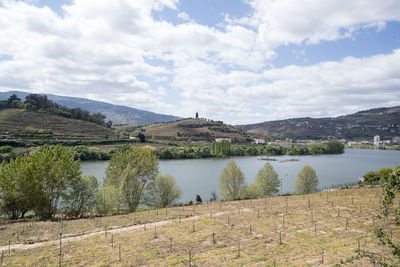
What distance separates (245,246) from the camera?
16.1 meters

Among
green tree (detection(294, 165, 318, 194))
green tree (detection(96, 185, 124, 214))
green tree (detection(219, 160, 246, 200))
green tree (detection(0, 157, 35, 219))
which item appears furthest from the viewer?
green tree (detection(294, 165, 318, 194))

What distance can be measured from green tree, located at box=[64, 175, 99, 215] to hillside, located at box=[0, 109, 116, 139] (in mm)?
91327

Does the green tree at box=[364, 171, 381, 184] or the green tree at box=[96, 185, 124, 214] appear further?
the green tree at box=[364, 171, 381, 184]

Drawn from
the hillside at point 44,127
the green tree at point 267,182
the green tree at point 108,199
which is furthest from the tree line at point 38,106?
the green tree at point 267,182

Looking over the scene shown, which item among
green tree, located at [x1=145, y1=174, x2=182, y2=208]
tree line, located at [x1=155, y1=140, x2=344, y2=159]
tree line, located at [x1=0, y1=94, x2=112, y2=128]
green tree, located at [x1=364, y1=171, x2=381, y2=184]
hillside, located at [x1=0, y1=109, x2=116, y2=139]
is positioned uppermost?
tree line, located at [x1=0, y1=94, x2=112, y2=128]

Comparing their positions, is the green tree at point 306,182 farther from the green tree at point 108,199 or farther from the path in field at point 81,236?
the green tree at point 108,199

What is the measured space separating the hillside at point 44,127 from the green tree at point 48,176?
92.4 metres

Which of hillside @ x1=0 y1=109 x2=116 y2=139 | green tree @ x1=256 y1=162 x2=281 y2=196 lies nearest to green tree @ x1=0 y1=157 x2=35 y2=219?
green tree @ x1=256 y1=162 x2=281 y2=196

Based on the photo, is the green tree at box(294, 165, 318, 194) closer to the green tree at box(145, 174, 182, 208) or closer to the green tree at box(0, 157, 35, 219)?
the green tree at box(145, 174, 182, 208)

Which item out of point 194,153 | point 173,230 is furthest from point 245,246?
point 194,153

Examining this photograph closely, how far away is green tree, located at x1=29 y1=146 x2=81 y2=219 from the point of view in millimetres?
30156

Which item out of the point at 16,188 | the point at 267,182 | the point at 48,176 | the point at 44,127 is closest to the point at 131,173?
the point at 48,176

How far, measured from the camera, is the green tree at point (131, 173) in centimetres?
3753

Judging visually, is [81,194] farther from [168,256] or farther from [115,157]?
[168,256]
